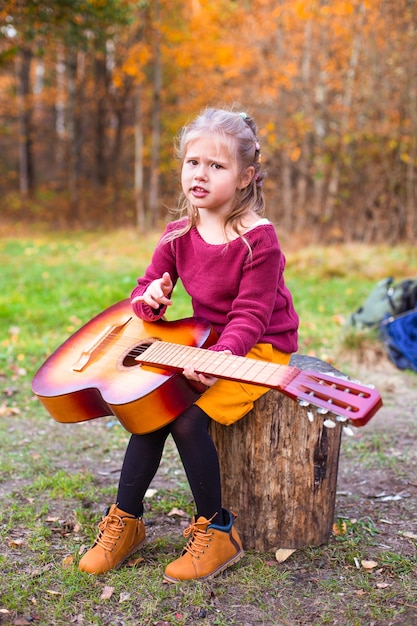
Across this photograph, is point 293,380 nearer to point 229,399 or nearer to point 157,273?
point 229,399

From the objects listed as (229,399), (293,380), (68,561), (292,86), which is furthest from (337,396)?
(292,86)

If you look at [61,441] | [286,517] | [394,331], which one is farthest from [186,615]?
[394,331]

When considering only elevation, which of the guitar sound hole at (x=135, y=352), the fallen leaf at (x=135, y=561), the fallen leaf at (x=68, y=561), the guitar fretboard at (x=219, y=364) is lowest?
the fallen leaf at (x=135, y=561)

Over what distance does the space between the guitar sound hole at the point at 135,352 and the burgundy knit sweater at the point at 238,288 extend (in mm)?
155

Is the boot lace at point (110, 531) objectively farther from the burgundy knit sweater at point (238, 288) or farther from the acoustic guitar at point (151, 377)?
the burgundy knit sweater at point (238, 288)

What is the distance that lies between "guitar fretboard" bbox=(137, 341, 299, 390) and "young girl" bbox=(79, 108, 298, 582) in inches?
3.9

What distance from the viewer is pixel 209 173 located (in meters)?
2.55

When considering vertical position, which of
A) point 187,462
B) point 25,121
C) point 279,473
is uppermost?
point 25,121

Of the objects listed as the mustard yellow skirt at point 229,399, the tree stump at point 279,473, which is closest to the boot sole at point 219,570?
the tree stump at point 279,473

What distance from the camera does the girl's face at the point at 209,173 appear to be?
2.54 meters

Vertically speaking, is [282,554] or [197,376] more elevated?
[197,376]

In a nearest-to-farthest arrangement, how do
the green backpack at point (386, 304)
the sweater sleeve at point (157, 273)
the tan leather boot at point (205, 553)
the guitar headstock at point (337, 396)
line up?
the guitar headstock at point (337, 396) < the tan leather boot at point (205, 553) < the sweater sleeve at point (157, 273) < the green backpack at point (386, 304)

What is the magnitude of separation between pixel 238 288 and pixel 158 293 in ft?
1.10

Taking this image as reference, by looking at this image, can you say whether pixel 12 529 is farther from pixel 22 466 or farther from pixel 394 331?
pixel 394 331
